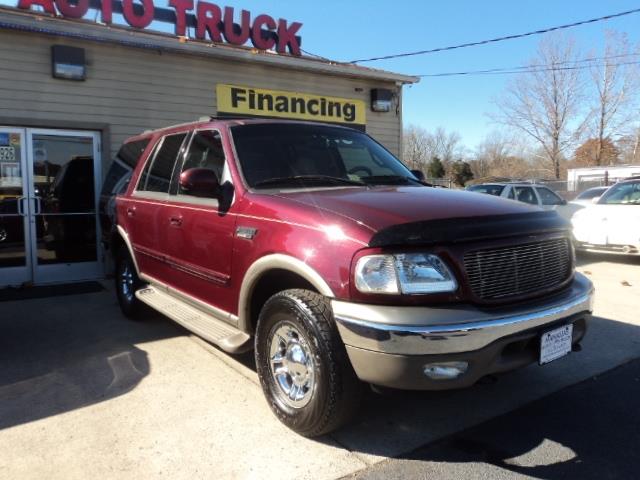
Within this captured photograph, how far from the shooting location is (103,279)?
8.12 meters

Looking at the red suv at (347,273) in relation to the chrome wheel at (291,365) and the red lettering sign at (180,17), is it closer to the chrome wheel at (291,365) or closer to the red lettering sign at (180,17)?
the chrome wheel at (291,365)

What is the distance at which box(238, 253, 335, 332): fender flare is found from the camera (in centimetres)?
278

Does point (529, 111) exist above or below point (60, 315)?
above

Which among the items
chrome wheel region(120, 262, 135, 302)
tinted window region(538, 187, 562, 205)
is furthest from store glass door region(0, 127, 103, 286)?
tinted window region(538, 187, 562, 205)

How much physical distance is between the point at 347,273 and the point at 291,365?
2.57 feet

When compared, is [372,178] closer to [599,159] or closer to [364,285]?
[364,285]

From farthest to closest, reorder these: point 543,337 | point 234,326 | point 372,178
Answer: point 372,178 < point 234,326 < point 543,337

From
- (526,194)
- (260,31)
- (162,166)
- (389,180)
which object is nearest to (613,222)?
(526,194)

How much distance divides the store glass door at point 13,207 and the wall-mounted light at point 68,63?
1.01 meters

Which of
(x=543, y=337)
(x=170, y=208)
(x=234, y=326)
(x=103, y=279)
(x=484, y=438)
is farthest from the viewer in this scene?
(x=103, y=279)

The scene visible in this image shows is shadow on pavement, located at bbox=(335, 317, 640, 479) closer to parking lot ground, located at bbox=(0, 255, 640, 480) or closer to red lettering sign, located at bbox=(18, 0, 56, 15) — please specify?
Result: parking lot ground, located at bbox=(0, 255, 640, 480)

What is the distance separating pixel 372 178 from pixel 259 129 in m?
0.94

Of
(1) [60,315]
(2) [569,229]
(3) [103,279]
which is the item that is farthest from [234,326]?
(3) [103,279]

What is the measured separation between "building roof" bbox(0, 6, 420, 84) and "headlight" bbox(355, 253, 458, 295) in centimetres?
679
